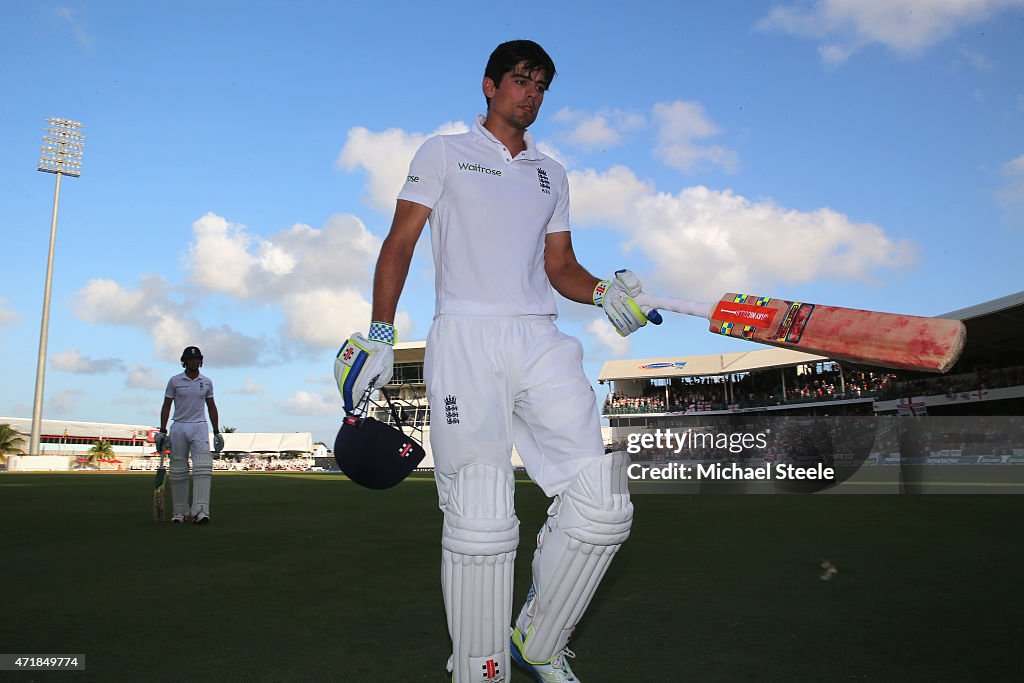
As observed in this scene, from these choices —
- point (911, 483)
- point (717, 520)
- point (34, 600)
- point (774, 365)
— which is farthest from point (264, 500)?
point (774, 365)

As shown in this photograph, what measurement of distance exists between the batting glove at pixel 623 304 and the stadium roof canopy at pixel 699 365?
151ft

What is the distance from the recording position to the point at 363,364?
7.71 ft

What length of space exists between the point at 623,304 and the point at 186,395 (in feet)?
22.5

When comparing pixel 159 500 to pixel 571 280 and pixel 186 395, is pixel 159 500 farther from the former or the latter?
pixel 571 280

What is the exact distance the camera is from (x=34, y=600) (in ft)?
12.2

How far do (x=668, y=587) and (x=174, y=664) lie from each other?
2.52 metres

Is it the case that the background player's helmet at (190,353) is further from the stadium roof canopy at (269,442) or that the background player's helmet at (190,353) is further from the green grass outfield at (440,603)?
the stadium roof canopy at (269,442)

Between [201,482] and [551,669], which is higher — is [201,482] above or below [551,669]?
above

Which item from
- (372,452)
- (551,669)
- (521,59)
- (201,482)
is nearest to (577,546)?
(551,669)

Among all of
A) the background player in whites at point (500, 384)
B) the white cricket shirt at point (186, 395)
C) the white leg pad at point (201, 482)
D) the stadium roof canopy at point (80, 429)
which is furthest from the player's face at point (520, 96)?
the stadium roof canopy at point (80, 429)

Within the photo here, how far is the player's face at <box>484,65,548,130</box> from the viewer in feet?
8.61

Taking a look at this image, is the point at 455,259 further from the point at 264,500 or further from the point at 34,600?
the point at 264,500

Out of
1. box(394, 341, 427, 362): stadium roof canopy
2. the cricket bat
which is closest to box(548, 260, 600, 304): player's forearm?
the cricket bat

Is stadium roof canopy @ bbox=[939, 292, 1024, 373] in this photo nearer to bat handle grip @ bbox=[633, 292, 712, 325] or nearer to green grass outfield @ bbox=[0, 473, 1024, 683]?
green grass outfield @ bbox=[0, 473, 1024, 683]
